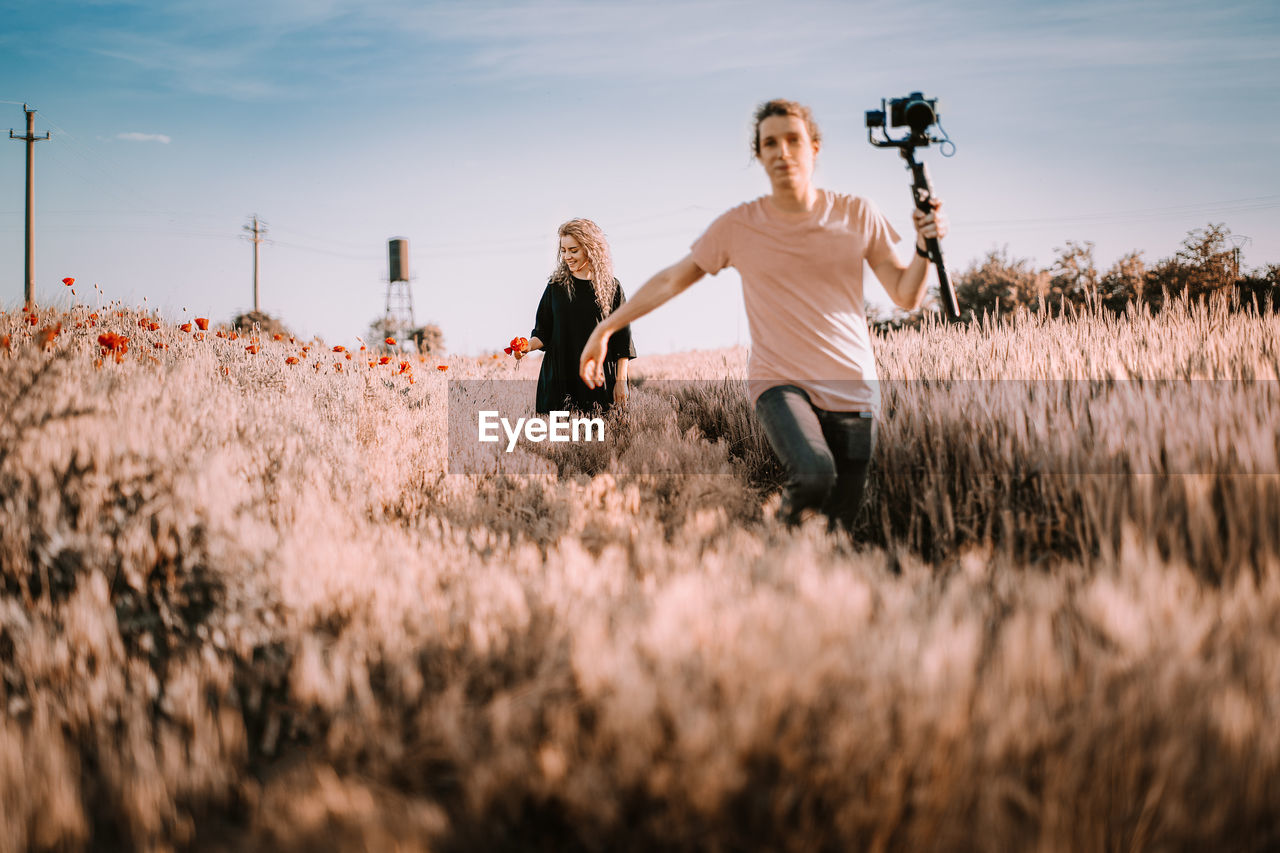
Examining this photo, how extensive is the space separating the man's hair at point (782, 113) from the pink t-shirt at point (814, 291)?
32 cm

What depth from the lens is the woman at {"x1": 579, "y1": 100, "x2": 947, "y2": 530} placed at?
2920mm

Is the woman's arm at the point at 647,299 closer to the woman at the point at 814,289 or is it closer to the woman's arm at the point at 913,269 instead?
the woman at the point at 814,289

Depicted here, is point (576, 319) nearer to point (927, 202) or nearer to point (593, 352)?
point (593, 352)

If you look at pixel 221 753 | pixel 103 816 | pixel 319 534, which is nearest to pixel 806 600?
pixel 221 753

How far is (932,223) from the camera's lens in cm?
279

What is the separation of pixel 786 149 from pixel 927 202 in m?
0.65

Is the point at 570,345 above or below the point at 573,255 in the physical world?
below

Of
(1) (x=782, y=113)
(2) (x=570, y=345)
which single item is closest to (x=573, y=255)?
(2) (x=570, y=345)

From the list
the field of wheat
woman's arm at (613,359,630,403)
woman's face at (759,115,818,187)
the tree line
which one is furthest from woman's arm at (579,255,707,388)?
the tree line

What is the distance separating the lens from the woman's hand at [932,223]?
279 cm

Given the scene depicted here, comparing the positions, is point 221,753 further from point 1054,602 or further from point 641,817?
point 1054,602

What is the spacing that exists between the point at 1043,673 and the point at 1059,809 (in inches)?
9.4

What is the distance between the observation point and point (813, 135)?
125 inches

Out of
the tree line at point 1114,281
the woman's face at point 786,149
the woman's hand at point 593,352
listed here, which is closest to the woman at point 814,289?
the woman's face at point 786,149
